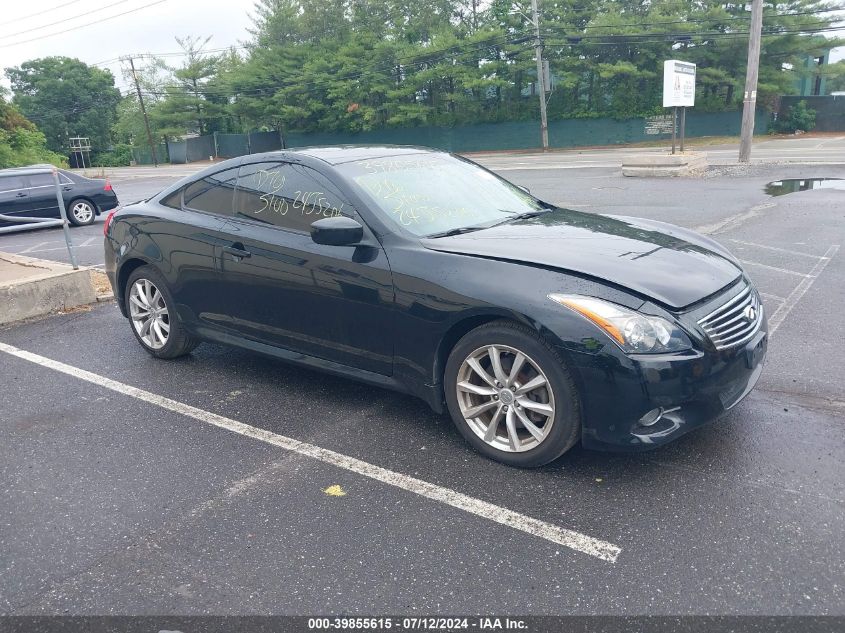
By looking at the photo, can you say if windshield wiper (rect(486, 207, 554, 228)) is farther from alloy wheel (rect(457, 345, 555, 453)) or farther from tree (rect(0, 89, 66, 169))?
tree (rect(0, 89, 66, 169))

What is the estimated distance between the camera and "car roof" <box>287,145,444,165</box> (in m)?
4.54

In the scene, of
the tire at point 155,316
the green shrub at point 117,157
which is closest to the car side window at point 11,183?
the tire at point 155,316

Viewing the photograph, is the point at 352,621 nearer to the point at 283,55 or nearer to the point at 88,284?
the point at 88,284

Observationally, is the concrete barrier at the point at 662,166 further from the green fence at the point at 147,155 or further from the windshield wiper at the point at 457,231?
the green fence at the point at 147,155

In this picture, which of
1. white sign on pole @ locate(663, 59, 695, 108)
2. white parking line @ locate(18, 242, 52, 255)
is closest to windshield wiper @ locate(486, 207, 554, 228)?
white parking line @ locate(18, 242, 52, 255)

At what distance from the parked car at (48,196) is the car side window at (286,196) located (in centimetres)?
1171

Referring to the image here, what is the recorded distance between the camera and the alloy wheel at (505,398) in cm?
344

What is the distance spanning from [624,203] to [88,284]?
1007 cm

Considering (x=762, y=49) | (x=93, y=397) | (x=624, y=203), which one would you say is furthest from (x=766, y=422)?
(x=762, y=49)

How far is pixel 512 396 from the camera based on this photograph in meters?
3.50

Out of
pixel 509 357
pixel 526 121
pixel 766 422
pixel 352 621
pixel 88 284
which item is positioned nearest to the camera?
pixel 352 621

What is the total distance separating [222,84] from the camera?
194ft

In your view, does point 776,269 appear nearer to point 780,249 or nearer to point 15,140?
point 780,249

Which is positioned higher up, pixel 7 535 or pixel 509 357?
pixel 509 357
